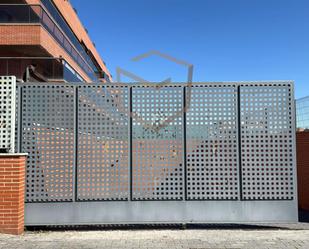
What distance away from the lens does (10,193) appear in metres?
5.65

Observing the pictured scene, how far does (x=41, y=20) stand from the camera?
15.8m

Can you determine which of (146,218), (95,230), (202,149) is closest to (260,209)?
(202,149)

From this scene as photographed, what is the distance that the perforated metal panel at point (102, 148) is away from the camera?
6090 millimetres

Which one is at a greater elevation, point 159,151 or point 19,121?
point 19,121

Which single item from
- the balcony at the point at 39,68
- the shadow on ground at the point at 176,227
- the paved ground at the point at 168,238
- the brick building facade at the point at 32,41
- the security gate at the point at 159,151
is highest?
the brick building facade at the point at 32,41

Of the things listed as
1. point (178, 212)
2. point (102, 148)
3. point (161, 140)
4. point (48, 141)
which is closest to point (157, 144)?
point (161, 140)

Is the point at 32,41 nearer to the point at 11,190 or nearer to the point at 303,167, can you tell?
the point at 11,190

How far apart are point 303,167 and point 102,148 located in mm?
5374

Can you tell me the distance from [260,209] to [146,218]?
7.71ft

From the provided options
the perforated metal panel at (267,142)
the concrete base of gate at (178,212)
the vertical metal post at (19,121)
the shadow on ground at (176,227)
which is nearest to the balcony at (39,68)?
the vertical metal post at (19,121)

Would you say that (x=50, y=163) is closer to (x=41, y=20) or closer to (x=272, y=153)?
(x=272, y=153)

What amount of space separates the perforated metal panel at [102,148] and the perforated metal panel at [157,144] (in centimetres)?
23

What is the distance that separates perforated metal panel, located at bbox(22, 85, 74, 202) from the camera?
6.04 metres

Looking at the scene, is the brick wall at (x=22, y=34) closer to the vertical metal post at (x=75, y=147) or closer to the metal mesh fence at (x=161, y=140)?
the metal mesh fence at (x=161, y=140)
